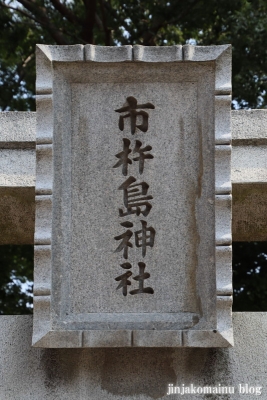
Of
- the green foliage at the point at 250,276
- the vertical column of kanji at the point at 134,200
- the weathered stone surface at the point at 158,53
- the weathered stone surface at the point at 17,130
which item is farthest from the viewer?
the green foliage at the point at 250,276

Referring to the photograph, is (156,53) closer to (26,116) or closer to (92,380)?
(26,116)

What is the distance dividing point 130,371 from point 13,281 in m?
4.31

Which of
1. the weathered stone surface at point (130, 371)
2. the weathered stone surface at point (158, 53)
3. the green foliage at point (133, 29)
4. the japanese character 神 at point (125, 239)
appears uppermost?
the green foliage at point (133, 29)

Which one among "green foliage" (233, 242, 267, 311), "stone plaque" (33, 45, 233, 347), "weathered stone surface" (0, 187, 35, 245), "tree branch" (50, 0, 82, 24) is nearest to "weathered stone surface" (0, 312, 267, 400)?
"stone plaque" (33, 45, 233, 347)

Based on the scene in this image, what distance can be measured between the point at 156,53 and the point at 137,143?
54 cm

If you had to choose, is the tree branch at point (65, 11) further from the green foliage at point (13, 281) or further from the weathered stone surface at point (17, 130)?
the weathered stone surface at point (17, 130)

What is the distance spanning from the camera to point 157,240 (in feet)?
15.3

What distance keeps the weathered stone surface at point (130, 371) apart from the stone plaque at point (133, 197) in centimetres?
22

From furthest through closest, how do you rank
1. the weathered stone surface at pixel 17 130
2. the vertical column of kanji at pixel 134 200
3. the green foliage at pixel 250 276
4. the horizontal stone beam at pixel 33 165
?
the green foliage at pixel 250 276, the weathered stone surface at pixel 17 130, the horizontal stone beam at pixel 33 165, the vertical column of kanji at pixel 134 200

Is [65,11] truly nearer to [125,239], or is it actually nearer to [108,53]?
[108,53]

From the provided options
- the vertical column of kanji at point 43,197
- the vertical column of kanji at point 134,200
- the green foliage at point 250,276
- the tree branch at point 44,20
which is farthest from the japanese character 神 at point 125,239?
the tree branch at point 44,20

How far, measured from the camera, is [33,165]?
16.6 feet

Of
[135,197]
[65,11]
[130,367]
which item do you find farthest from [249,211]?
[65,11]

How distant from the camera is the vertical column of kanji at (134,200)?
4637 mm
